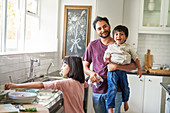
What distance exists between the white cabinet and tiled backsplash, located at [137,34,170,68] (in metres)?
0.70

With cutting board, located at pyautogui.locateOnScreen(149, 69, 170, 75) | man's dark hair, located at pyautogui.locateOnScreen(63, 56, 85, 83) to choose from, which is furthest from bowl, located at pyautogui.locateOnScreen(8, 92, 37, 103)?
cutting board, located at pyautogui.locateOnScreen(149, 69, 170, 75)

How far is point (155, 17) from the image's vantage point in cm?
520

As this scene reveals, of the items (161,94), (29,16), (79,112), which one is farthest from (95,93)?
(161,94)

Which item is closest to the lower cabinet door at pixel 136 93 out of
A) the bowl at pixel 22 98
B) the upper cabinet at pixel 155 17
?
the upper cabinet at pixel 155 17

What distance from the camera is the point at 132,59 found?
111 inches

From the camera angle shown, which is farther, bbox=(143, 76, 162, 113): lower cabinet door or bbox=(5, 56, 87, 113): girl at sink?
bbox=(143, 76, 162, 113): lower cabinet door

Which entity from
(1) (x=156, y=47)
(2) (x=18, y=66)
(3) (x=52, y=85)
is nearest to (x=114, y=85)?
(3) (x=52, y=85)

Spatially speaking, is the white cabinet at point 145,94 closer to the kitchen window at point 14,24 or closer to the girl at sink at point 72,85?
the kitchen window at point 14,24

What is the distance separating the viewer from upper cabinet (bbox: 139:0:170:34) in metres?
5.11

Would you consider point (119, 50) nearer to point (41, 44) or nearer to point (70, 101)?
point (70, 101)

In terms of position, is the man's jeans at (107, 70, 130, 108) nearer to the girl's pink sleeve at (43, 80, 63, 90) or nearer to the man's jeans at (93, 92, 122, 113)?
the man's jeans at (93, 92, 122, 113)

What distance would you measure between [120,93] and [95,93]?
256 mm

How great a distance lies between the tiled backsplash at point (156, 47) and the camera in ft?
18.0

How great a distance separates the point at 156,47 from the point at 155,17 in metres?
0.68
